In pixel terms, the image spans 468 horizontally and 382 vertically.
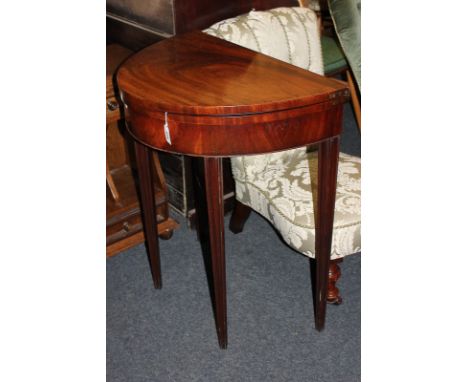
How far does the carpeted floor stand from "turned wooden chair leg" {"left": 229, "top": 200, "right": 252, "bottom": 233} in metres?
0.04

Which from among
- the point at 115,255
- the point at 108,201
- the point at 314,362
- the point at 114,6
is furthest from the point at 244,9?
the point at 314,362

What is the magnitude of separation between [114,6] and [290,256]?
4.41 feet

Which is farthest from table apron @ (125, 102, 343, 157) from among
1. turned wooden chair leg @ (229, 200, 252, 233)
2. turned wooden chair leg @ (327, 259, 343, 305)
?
turned wooden chair leg @ (229, 200, 252, 233)

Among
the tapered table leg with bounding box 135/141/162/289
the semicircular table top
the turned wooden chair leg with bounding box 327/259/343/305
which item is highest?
the semicircular table top

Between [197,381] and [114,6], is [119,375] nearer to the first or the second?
[197,381]

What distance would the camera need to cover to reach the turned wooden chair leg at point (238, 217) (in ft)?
8.81

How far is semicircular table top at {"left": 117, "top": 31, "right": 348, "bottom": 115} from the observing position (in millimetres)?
1625

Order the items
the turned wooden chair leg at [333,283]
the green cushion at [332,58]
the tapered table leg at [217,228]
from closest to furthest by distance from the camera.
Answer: the tapered table leg at [217,228]
the turned wooden chair leg at [333,283]
the green cushion at [332,58]

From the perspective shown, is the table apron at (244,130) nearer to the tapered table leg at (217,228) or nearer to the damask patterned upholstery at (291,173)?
the tapered table leg at (217,228)

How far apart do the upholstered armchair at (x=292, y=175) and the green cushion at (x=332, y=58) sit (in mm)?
838

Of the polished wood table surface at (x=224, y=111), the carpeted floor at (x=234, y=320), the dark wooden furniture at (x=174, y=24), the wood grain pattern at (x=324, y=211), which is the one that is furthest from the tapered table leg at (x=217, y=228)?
the dark wooden furniture at (x=174, y=24)

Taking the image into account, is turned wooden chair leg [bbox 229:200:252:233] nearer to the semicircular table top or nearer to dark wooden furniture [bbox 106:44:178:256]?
dark wooden furniture [bbox 106:44:178:256]
